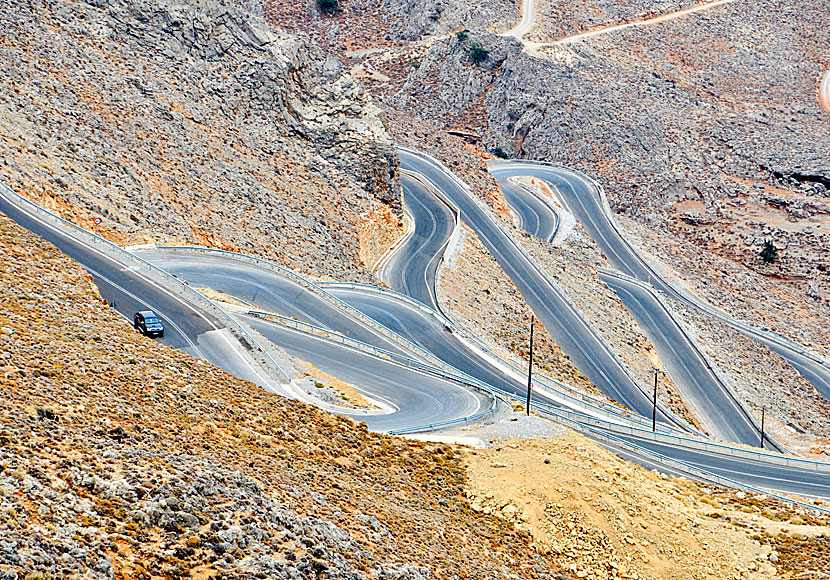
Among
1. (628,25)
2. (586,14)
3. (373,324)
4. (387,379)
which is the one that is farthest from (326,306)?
(628,25)

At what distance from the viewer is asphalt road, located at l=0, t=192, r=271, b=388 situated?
3031 cm

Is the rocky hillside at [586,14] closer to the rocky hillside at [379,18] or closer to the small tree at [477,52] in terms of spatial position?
the rocky hillside at [379,18]

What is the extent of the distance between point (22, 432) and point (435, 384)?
64.3 ft

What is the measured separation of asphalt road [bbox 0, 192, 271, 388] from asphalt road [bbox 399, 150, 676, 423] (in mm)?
25397

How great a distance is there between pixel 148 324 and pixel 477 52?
77.9 meters

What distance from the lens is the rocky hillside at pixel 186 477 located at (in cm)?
1464

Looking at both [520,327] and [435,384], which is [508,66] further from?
[435,384]

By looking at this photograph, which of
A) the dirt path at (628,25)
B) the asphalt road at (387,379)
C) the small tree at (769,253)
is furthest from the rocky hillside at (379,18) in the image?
the asphalt road at (387,379)

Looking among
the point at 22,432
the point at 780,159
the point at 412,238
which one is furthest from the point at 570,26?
the point at 22,432

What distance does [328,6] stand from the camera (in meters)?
117

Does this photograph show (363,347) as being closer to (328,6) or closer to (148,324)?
(148,324)

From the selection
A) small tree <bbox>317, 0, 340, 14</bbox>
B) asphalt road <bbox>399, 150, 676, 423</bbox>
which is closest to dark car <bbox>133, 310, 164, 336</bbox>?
asphalt road <bbox>399, 150, 676, 423</bbox>

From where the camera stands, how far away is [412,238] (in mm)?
58781

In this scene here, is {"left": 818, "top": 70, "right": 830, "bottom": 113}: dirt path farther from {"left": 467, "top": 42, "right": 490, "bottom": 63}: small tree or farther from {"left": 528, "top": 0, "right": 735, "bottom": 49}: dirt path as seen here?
{"left": 467, "top": 42, "right": 490, "bottom": 63}: small tree
